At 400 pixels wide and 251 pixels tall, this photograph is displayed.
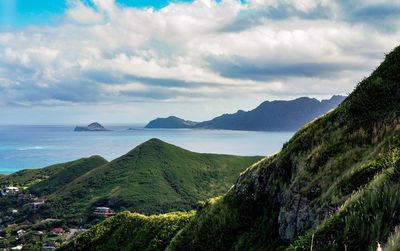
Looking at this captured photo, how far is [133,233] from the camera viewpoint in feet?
232

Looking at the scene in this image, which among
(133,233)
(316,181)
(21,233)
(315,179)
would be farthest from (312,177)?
(21,233)

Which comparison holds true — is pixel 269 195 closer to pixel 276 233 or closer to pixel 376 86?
pixel 276 233

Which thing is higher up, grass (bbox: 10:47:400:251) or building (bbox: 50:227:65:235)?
grass (bbox: 10:47:400:251)

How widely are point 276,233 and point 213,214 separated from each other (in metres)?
10.5

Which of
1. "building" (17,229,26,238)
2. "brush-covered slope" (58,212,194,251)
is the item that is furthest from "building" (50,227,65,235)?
"brush-covered slope" (58,212,194,251)

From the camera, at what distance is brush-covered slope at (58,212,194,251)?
5916 centimetres

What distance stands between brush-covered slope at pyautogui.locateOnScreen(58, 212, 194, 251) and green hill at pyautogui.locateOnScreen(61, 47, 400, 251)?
63.2 ft

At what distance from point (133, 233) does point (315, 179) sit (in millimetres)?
51461

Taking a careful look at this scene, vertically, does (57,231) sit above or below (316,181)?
below

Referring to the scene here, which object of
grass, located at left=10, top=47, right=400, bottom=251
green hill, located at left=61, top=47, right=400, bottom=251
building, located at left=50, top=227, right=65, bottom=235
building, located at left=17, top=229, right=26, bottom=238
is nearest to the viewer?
grass, located at left=10, top=47, right=400, bottom=251

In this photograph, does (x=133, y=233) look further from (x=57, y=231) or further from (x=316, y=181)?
(x=57, y=231)

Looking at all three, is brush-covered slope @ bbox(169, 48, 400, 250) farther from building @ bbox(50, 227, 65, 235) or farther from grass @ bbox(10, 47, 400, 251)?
building @ bbox(50, 227, 65, 235)

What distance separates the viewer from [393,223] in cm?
889

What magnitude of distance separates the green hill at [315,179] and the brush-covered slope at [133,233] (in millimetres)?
19268
